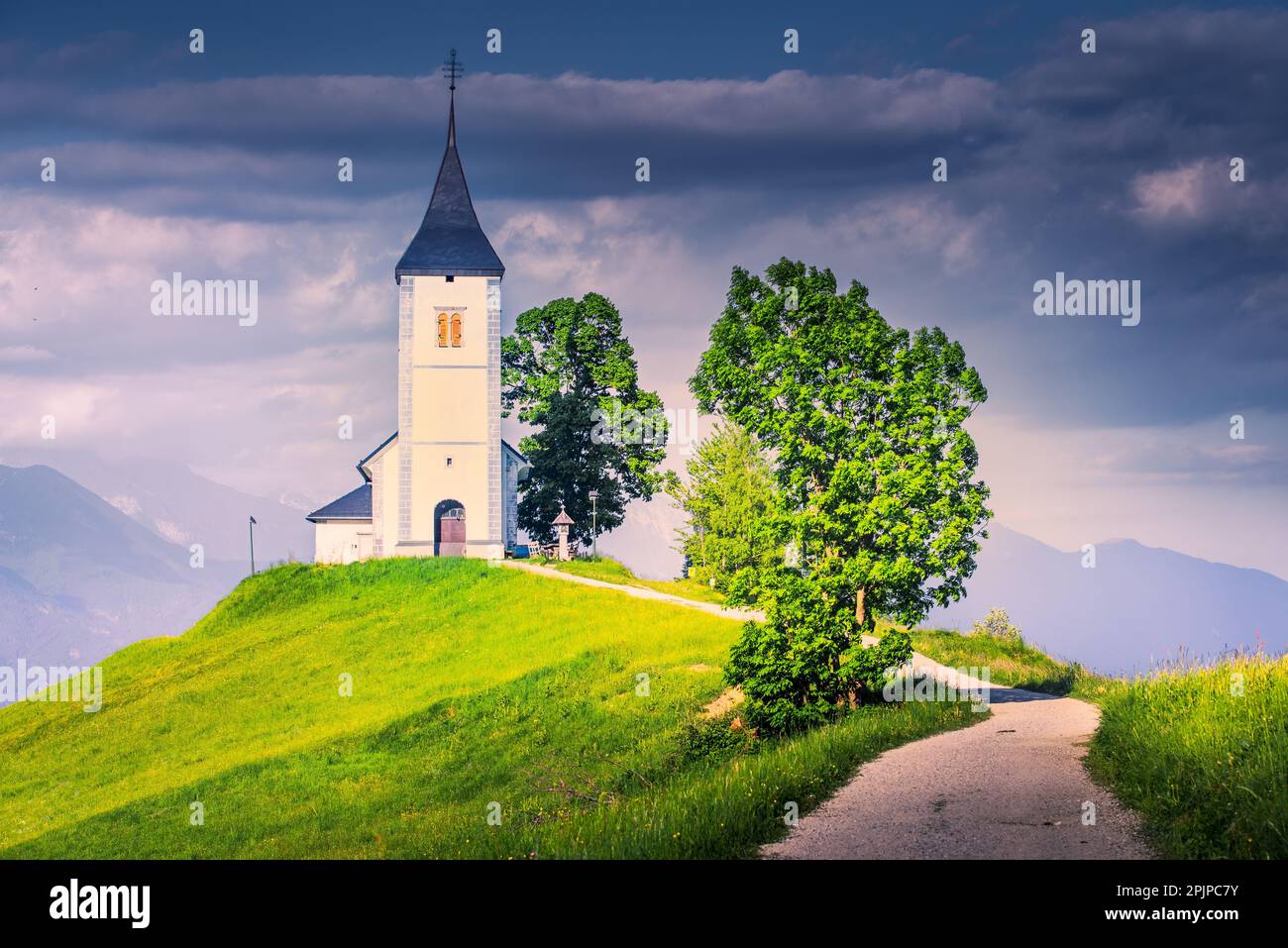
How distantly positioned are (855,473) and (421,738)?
14.1 metres

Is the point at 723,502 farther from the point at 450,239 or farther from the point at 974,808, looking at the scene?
the point at 974,808

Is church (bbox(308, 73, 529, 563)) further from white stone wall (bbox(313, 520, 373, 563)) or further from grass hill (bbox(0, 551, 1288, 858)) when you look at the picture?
grass hill (bbox(0, 551, 1288, 858))

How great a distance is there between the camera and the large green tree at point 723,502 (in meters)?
58.4

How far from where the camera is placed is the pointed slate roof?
58.6m

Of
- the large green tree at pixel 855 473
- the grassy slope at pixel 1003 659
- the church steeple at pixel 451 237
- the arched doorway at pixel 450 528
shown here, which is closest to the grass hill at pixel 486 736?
the grassy slope at pixel 1003 659

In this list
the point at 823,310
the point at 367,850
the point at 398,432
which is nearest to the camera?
the point at 367,850

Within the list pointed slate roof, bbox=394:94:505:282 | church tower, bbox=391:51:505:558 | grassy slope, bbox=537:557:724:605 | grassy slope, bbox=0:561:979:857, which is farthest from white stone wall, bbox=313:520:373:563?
pointed slate roof, bbox=394:94:505:282

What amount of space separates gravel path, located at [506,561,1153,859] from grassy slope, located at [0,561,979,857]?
25.7 inches

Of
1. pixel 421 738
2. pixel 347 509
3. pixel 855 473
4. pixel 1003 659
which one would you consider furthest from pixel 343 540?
pixel 855 473

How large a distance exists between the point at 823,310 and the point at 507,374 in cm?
3976
